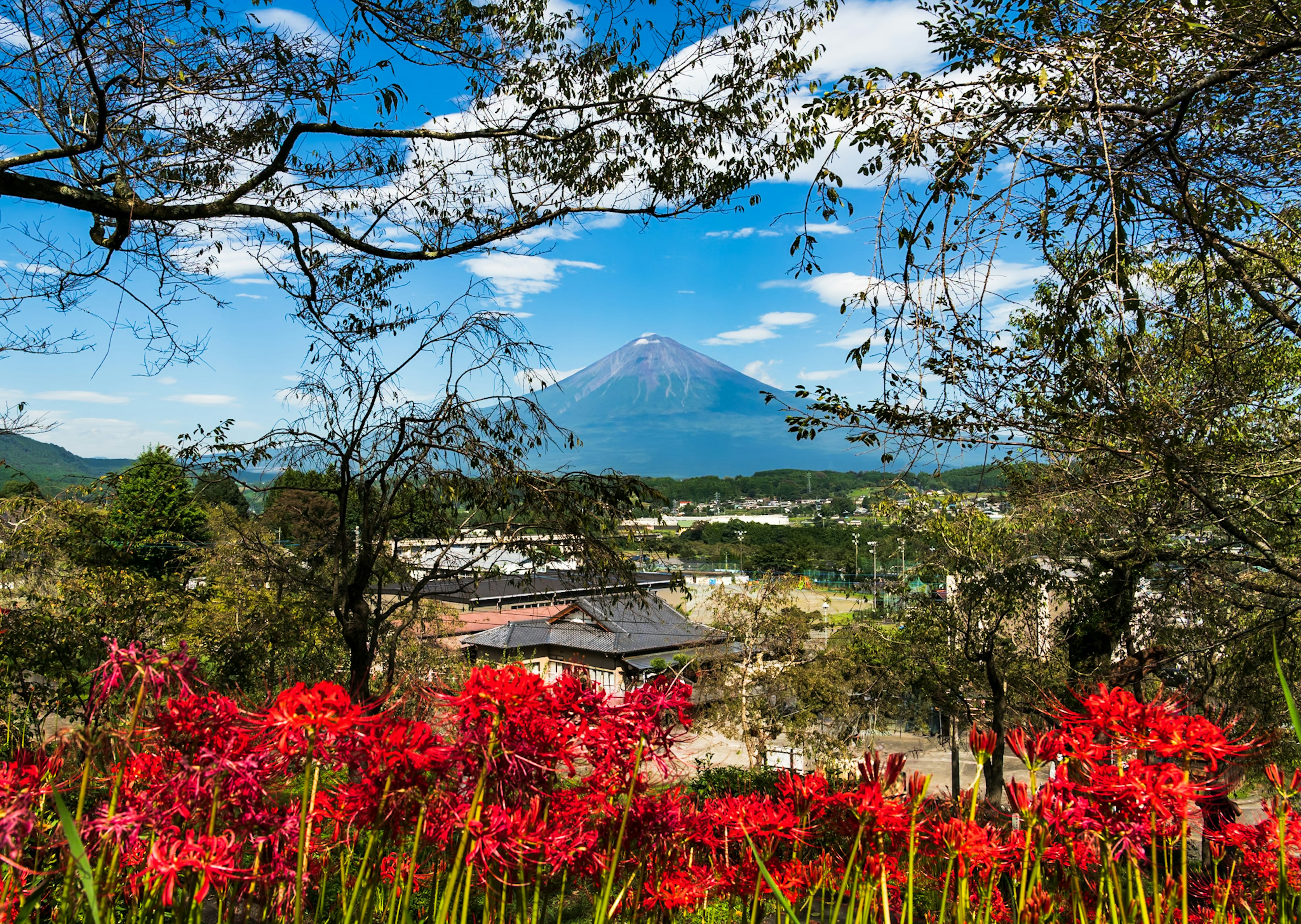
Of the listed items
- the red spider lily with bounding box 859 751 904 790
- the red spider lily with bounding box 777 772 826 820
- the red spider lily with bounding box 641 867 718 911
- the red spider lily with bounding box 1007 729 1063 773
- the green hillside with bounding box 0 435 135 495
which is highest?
the green hillside with bounding box 0 435 135 495

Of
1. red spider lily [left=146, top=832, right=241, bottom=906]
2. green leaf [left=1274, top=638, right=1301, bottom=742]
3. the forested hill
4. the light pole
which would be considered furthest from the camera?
the forested hill

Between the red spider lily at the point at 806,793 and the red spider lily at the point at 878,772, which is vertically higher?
the red spider lily at the point at 878,772

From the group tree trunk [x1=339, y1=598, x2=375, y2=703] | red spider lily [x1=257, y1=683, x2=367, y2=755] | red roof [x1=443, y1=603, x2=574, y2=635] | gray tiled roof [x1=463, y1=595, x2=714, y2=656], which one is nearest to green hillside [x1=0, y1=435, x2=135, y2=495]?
tree trunk [x1=339, y1=598, x2=375, y2=703]

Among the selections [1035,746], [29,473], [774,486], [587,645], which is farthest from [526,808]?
[774,486]

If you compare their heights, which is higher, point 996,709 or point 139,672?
point 139,672

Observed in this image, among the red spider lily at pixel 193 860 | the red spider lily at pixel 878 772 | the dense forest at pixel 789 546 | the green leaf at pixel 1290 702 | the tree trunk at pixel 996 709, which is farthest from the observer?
the dense forest at pixel 789 546

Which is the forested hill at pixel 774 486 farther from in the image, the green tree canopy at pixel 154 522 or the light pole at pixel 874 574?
the green tree canopy at pixel 154 522

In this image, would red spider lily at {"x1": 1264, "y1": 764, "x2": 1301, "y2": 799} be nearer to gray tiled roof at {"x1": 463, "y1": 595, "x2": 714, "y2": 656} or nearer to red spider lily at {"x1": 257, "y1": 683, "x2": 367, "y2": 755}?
red spider lily at {"x1": 257, "y1": 683, "x2": 367, "y2": 755}

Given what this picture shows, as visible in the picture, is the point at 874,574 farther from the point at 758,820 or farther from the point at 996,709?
the point at 758,820

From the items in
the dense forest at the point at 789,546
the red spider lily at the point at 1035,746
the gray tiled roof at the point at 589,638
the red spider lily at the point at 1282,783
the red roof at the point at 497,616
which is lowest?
Answer: the red roof at the point at 497,616

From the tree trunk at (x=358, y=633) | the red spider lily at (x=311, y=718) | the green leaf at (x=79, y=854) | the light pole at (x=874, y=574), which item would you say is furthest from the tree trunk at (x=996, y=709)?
the green leaf at (x=79, y=854)

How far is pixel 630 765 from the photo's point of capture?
4.31 feet

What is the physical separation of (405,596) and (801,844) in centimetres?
840

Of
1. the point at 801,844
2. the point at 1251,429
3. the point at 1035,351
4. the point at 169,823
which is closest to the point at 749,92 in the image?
the point at 1035,351
